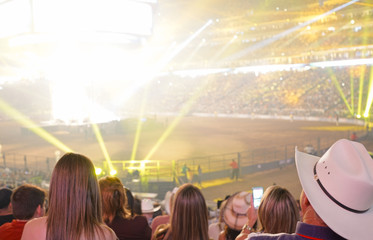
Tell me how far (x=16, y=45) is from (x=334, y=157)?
32717mm

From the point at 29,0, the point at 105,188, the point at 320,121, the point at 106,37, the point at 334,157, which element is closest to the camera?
the point at 334,157

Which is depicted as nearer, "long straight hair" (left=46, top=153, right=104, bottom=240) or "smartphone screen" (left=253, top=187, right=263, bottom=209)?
"long straight hair" (left=46, top=153, right=104, bottom=240)

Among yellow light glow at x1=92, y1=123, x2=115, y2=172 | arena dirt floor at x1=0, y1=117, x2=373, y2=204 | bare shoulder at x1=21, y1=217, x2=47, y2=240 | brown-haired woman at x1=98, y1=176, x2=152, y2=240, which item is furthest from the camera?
yellow light glow at x1=92, y1=123, x2=115, y2=172

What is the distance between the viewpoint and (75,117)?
37531 mm

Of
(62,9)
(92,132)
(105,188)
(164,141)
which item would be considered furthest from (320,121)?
(105,188)

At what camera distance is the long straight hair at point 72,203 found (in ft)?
7.41

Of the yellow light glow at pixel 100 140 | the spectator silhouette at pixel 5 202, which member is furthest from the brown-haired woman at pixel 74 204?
the yellow light glow at pixel 100 140

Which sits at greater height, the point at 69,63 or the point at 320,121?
the point at 69,63

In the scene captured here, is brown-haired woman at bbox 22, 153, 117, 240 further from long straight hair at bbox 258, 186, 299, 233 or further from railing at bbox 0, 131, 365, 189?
railing at bbox 0, 131, 365, 189

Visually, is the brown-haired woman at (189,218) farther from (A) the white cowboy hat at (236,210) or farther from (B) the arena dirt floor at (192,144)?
(B) the arena dirt floor at (192,144)

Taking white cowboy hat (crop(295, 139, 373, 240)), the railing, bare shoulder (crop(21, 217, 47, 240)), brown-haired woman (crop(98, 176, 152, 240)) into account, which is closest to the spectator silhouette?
brown-haired woman (crop(98, 176, 152, 240))

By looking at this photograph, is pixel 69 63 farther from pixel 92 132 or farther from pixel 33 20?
pixel 33 20

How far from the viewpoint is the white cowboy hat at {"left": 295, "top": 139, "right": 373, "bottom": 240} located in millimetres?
1638

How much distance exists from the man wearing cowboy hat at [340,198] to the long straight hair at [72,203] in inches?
39.1
